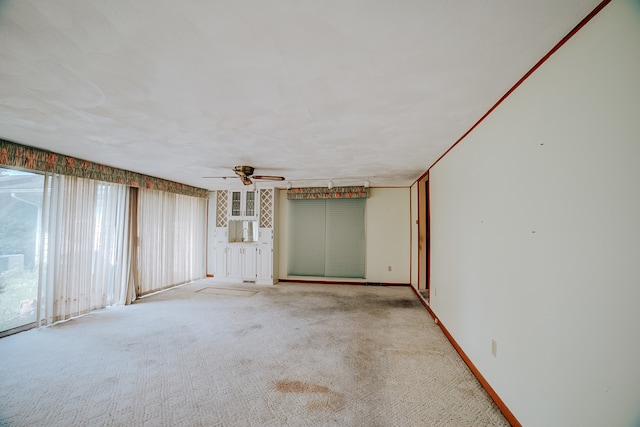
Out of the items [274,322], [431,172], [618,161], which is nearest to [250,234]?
[274,322]

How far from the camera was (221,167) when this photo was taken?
4082mm

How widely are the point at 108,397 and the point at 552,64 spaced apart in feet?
12.4

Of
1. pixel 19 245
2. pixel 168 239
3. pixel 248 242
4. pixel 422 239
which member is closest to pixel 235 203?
pixel 248 242

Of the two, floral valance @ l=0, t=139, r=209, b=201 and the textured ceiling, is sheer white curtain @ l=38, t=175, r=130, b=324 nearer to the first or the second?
floral valance @ l=0, t=139, r=209, b=201

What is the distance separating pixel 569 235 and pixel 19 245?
5589 mm

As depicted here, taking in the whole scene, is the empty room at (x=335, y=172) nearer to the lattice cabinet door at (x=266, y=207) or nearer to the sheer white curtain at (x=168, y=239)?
the sheer white curtain at (x=168, y=239)

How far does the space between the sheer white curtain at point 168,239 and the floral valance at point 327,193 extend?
8.11ft

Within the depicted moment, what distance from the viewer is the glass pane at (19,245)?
3121 mm

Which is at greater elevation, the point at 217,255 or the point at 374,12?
the point at 374,12

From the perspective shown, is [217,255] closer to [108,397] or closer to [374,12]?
[108,397]

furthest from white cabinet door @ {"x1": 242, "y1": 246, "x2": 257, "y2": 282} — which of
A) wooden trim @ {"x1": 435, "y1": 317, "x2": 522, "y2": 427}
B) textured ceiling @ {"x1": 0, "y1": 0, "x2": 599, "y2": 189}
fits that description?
wooden trim @ {"x1": 435, "y1": 317, "x2": 522, "y2": 427}

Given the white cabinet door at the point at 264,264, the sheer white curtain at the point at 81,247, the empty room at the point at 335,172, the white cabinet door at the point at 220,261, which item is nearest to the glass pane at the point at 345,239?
the white cabinet door at the point at 264,264

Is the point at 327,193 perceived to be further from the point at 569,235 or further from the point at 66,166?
the point at 569,235

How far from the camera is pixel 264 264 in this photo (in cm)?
596
